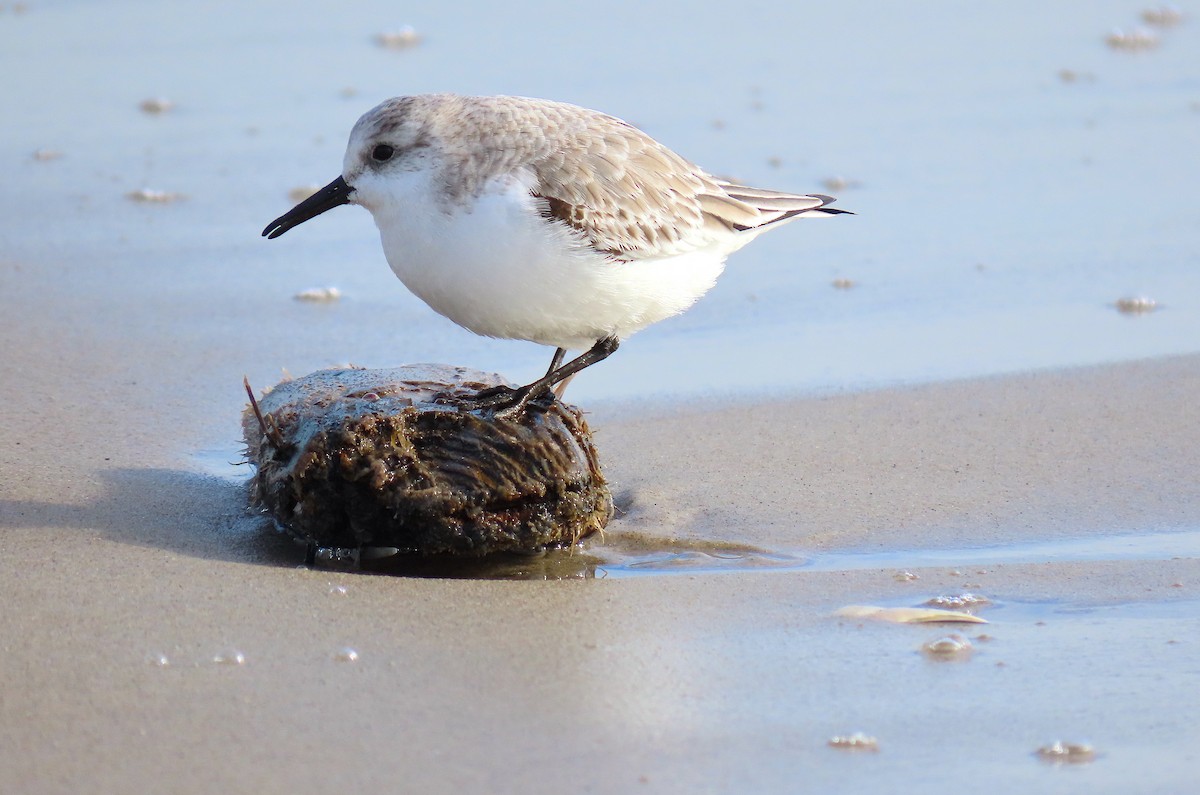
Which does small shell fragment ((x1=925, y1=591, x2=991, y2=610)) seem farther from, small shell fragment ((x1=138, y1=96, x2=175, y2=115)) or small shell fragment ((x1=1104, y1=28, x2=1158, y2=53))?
small shell fragment ((x1=1104, y1=28, x2=1158, y2=53))

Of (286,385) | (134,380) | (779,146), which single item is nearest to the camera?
(286,385)

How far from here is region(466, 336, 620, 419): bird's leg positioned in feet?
15.3

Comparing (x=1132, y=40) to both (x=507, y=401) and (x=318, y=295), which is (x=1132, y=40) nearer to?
(x=318, y=295)

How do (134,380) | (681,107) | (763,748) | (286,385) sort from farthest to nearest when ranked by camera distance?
(681,107)
(134,380)
(286,385)
(763,748)

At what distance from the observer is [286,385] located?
4996 mm

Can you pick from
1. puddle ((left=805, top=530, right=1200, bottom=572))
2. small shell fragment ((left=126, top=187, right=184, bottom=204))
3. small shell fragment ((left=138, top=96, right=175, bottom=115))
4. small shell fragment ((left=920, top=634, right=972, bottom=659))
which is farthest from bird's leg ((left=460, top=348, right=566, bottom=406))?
small shell fragment ((left=138, top=96, right=175, bottom=115))

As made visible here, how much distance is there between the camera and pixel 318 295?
696cm

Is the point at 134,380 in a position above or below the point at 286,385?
below

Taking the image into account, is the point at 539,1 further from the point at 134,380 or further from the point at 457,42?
the point at 134,380

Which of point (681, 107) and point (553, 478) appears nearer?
point (553, 478)

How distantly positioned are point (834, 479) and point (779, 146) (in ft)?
12.5

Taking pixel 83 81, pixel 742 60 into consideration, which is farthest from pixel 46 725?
pixel 742 60

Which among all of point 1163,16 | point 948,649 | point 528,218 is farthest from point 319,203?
point 1163,16

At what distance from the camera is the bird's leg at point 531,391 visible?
15.3 ft
